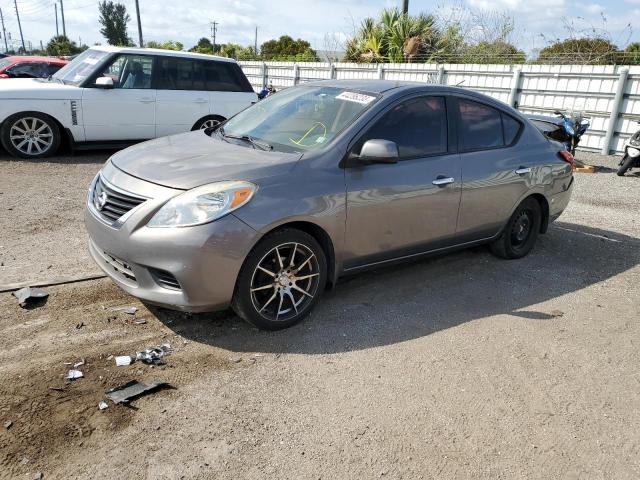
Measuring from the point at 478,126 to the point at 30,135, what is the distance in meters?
7.14

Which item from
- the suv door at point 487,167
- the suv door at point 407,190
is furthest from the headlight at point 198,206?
the suv door at point 487,167

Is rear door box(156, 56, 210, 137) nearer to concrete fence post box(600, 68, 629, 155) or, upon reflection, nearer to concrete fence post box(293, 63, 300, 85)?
concrete fence post box(600, 68, 629, 155)

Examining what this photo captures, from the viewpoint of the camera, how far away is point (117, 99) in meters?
9.00

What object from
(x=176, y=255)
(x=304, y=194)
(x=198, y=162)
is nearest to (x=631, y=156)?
(x=304, y=194)

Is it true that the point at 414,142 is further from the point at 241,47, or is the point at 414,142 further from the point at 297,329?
the point at 241,47

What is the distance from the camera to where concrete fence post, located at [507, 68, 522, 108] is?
1374 cm

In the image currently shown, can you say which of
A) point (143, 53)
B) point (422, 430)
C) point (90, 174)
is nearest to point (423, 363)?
point (422, 430)

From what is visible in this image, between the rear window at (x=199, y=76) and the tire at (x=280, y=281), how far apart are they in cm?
685

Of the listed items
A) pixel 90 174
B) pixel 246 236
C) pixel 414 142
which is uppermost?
pixel 414 142

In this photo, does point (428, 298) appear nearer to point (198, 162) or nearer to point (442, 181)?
point (442, 181)

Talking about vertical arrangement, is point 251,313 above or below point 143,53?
below

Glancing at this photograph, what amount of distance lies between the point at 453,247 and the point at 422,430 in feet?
7.63

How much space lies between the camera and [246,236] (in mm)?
3385

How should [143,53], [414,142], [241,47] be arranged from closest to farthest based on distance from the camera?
[414,142]
[143,53]
[241,47]
